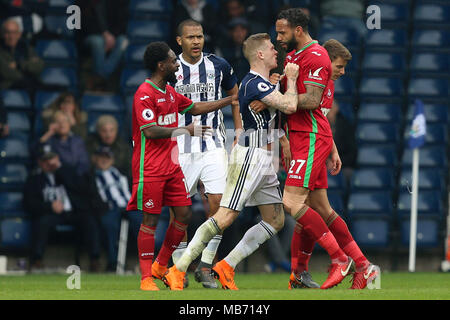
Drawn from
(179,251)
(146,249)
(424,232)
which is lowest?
(424,232)

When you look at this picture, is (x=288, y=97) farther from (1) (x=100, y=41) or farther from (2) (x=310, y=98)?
(1) (x=100, y=41)

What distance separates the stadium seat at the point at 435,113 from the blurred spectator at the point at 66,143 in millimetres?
4553

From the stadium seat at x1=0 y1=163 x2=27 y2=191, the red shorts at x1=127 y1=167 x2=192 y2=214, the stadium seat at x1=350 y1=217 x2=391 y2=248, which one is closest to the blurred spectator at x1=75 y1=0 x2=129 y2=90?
the stadium seat at x1=0 y1=163 x2=27 y2=191

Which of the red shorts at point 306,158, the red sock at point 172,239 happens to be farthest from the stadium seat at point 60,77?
the red shorts at point 306,158

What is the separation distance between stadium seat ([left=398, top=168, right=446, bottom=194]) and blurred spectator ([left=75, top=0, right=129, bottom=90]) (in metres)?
4.10

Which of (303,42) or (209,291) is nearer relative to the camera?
(209,291)

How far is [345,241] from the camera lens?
28.1 feet

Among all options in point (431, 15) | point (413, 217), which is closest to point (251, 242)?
point (413, 217)

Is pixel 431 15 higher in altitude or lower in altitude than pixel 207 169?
higher

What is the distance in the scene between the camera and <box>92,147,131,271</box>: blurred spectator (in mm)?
12148

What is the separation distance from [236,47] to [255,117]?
17.1ft

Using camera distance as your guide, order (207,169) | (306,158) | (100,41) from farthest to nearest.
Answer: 1. (100,41)
2. (207,169)
3. (306,158)

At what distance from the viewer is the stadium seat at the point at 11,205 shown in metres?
12.2

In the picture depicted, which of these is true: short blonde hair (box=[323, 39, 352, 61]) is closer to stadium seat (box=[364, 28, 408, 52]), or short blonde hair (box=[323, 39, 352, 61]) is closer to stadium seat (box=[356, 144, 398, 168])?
stadium seat (box=[356, 144, 398, 168])
